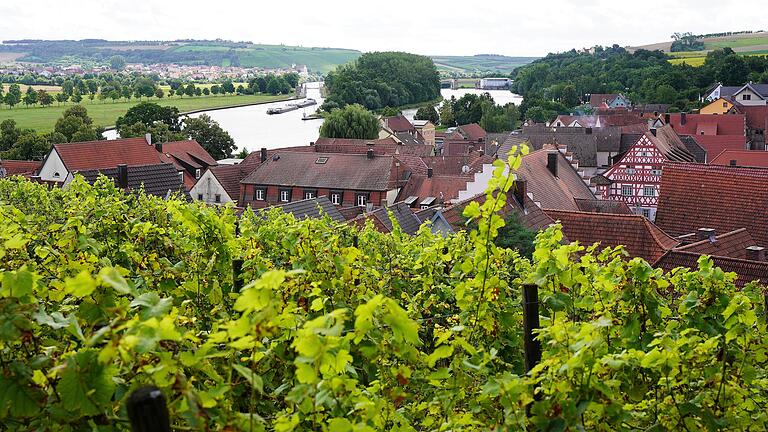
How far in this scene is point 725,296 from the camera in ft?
17.1

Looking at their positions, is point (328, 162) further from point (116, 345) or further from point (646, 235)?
point (116, 345)

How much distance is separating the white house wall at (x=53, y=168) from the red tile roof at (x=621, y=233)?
27.8m

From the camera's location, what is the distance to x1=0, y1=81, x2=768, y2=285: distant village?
20.8 metres

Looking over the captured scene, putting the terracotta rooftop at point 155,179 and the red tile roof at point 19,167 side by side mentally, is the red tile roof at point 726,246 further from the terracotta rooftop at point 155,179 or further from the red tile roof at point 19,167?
the red tile roof at point 19,167

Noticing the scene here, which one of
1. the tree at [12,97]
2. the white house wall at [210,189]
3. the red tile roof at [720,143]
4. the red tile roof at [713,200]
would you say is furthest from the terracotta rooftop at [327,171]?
the tree at [12,97]

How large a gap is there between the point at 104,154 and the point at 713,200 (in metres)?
31.8

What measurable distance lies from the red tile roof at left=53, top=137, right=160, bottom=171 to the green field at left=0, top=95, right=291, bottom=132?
40319 millimetres

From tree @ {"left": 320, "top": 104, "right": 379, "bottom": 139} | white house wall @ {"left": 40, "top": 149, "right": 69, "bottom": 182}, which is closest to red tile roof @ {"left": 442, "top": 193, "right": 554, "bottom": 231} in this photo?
white house wall @ {"left": 40, "top": 149, "right": 69, "bottom": 182}

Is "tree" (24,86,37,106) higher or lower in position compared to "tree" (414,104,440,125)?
higher

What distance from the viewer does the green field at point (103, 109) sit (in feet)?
323

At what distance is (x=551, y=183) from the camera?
30.4 meters

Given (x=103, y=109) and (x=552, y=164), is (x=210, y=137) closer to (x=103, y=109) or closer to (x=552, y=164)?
(x=552, y=164)

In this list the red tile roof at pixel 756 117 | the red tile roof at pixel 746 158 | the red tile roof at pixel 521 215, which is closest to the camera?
the red tile roof at pixel 521 215

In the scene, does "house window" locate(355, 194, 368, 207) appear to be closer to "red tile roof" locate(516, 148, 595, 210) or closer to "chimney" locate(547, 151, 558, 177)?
"red tile roof" locate(516, 148, 595, 210)
